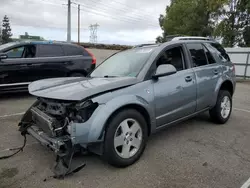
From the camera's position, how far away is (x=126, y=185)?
2867 mm

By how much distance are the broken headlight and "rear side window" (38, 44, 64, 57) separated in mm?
5058

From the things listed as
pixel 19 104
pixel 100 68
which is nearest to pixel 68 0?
pixel 19 104

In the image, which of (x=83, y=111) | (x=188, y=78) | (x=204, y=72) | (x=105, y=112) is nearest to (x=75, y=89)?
(x=83, y=111)

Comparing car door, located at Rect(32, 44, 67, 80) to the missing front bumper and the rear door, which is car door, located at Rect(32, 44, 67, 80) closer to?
the rear door

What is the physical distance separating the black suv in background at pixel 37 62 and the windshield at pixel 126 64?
330cm

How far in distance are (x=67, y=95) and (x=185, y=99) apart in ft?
6.79

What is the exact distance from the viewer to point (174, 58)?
4207 mm

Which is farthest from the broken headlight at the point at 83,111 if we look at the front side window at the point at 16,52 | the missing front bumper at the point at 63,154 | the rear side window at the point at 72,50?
the rear side window at the point at 72,50

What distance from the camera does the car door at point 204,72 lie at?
4441 millimetres

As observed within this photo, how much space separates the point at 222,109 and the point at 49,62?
508cm

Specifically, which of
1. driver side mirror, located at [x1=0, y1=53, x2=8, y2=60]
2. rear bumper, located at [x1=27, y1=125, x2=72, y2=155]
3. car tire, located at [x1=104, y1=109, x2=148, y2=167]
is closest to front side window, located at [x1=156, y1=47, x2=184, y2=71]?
car tire, located at [x1=104, y1=109, x2=148, y2=167]

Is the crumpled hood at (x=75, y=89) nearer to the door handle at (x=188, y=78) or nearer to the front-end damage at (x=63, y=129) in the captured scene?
the front-end damage at (x=63, y=129)

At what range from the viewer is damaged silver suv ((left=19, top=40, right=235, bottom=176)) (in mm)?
2960

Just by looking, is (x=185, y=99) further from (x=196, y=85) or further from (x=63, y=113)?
(x=63, y=113)
